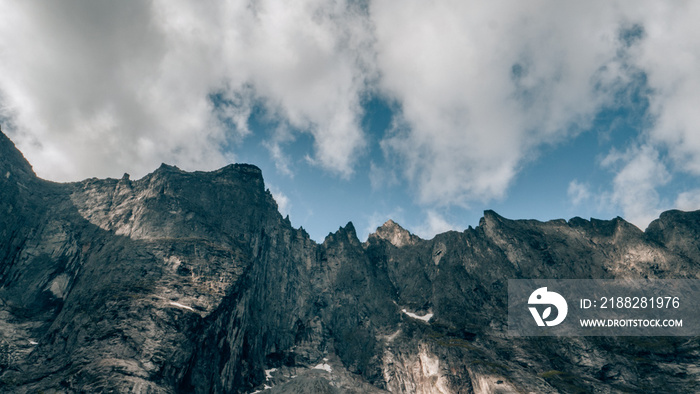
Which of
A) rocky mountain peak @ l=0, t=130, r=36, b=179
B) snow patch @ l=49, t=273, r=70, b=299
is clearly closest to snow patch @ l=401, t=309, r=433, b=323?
snow patch @ l=49, t=273, r=70, b=299

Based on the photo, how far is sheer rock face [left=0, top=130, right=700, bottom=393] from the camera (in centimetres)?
9625

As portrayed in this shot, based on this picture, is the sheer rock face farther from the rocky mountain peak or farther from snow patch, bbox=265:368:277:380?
the rocky mountain peak

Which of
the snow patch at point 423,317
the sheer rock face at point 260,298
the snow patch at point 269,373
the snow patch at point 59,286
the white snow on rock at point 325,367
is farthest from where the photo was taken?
the snow patch at point 423,317

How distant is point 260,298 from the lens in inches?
5960

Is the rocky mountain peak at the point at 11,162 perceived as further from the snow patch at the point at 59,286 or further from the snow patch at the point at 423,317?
the snow patch at the point at 423,317

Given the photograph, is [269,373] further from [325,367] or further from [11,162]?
[11,162]

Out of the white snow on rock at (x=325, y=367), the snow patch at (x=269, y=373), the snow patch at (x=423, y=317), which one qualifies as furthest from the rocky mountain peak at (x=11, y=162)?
the snow patch at (x=423, y=317)

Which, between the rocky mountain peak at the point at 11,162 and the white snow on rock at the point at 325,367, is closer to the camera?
the white snow on rock at the point at 325,367

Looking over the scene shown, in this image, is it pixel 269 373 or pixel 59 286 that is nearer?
pixel 59 286

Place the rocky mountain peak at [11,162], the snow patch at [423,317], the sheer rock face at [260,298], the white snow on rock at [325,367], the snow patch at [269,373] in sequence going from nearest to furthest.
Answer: the sheer rock face at [260,298] → the snow patch at [269,373] → the white snow on rock at [325,367] → the rocky mountain peak at [11,162] → the snow patch at [423,317]

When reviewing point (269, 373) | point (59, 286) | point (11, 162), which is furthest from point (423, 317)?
point (11, 162)

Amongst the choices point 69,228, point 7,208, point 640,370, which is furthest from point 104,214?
point 640,370

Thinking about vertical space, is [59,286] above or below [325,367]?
above

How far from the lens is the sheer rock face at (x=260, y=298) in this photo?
316 feet
